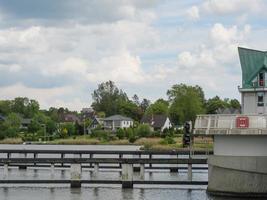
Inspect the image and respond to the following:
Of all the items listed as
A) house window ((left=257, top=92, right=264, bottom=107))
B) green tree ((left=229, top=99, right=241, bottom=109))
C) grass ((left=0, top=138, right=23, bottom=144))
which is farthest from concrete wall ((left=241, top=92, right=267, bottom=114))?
green tree ((left=229, top=99, right=241, bottom=109))

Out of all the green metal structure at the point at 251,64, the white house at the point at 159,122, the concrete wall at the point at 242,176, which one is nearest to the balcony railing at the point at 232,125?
the concrete wall at the point at 242,176

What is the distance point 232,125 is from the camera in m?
39.2

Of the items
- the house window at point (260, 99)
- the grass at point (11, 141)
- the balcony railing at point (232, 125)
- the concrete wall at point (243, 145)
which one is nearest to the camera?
the balcony railing at point (232, 125)

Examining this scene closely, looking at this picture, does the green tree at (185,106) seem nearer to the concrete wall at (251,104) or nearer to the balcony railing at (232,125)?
the concrete wall at (251,104)

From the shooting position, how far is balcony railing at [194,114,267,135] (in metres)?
38.4

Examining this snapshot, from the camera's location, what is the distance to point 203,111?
17262 centimetres

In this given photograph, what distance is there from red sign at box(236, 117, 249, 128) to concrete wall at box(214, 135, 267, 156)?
817mm

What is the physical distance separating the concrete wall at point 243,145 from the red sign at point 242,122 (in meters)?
0.82

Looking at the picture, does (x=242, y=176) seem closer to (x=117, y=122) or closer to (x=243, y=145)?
(x=243, y=145)

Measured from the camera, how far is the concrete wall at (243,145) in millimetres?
39062

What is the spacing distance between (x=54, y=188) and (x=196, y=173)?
17.6m

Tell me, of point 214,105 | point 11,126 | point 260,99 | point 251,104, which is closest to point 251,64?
point 260,99

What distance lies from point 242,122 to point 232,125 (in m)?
0.65

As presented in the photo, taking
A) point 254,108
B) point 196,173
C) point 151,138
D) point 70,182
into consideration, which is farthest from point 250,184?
point 151,138
